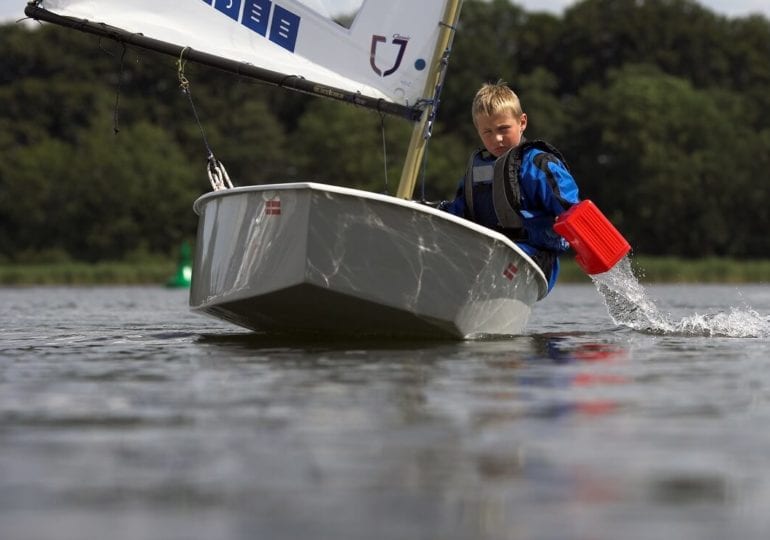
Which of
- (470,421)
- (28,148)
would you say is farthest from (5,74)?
(470,421)

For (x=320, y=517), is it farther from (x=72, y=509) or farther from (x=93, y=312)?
(x=93, y=312)

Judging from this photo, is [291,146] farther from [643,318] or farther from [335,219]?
[335,219]

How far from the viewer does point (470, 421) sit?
5102 mm

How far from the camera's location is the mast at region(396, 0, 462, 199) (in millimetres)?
9195

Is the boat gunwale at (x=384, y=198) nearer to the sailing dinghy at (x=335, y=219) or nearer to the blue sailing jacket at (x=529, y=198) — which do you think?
the sailing dinghy at (x=335, y=219)

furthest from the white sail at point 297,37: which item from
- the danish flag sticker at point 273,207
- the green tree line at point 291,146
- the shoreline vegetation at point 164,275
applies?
the green tree line at point 291,146

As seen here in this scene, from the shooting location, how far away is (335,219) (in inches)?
323

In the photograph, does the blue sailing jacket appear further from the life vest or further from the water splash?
the water splash

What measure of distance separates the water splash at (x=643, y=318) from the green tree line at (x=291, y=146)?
155 ft

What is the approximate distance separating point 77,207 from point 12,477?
57279mm

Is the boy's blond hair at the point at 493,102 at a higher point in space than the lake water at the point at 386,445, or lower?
higher

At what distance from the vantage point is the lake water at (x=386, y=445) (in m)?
3.59

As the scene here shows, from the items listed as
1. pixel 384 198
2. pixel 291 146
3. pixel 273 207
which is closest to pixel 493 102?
pixel 384 198

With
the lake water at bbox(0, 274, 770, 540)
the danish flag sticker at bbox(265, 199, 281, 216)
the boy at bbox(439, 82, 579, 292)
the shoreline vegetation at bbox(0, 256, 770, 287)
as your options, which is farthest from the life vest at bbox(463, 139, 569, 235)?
the shoreline vegetation at bbox(0, 256, 770, 287)
